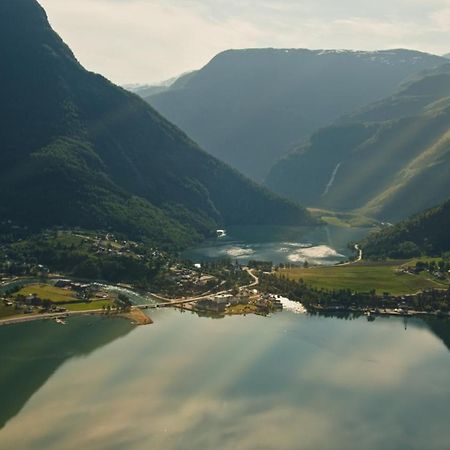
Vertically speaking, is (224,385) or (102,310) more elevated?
(224,385)

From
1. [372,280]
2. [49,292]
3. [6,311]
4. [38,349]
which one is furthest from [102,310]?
[372,280]

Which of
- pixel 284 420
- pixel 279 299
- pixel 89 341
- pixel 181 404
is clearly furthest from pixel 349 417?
pixel 279 299

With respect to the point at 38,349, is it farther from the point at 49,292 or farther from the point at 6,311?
the point at 49,292

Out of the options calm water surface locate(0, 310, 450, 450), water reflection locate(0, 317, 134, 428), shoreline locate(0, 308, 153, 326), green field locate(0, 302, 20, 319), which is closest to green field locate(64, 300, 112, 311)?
shoreline locate(0, 308, 153, 326)

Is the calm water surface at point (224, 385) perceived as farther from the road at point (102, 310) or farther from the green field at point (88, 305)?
the green field at point (88, 305)

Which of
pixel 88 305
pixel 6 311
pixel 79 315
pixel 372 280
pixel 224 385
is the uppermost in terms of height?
pixel 6 311

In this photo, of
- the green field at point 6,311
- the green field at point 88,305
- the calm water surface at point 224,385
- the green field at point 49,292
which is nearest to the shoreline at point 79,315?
the green field at point 6,311
